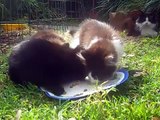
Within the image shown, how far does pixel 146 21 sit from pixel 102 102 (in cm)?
400

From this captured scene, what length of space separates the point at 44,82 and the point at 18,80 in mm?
305

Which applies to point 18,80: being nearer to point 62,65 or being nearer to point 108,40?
point 62,65

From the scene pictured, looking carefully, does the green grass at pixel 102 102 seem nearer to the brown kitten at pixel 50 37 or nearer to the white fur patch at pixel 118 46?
the white fur patch at pixel 118 46

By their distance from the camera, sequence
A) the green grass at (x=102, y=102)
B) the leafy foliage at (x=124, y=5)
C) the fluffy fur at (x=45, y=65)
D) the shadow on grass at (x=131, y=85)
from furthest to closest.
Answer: the leafy foliage at (x=124, y=5), the fluffy fur at (x=45, y=65), the shadow on grass at (x=131, y=85), the green grass at (x=102, y=102)

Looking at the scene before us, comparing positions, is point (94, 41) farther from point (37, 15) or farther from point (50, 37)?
point (37, 15)

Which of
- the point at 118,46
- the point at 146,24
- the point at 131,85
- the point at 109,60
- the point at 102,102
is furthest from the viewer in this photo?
the point at 146,24

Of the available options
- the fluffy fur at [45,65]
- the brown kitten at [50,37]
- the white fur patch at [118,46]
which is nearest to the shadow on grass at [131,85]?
the white fur patch at [118,46]

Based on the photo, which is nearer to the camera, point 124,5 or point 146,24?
point 146,24

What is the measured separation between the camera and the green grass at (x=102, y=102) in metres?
2.48

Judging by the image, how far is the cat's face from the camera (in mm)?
6285

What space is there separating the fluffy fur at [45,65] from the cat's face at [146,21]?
3.06 metres

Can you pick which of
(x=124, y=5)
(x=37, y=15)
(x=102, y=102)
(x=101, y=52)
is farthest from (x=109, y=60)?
(x=37, y=15)

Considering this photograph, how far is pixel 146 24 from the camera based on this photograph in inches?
248

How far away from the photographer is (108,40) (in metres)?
3.81
